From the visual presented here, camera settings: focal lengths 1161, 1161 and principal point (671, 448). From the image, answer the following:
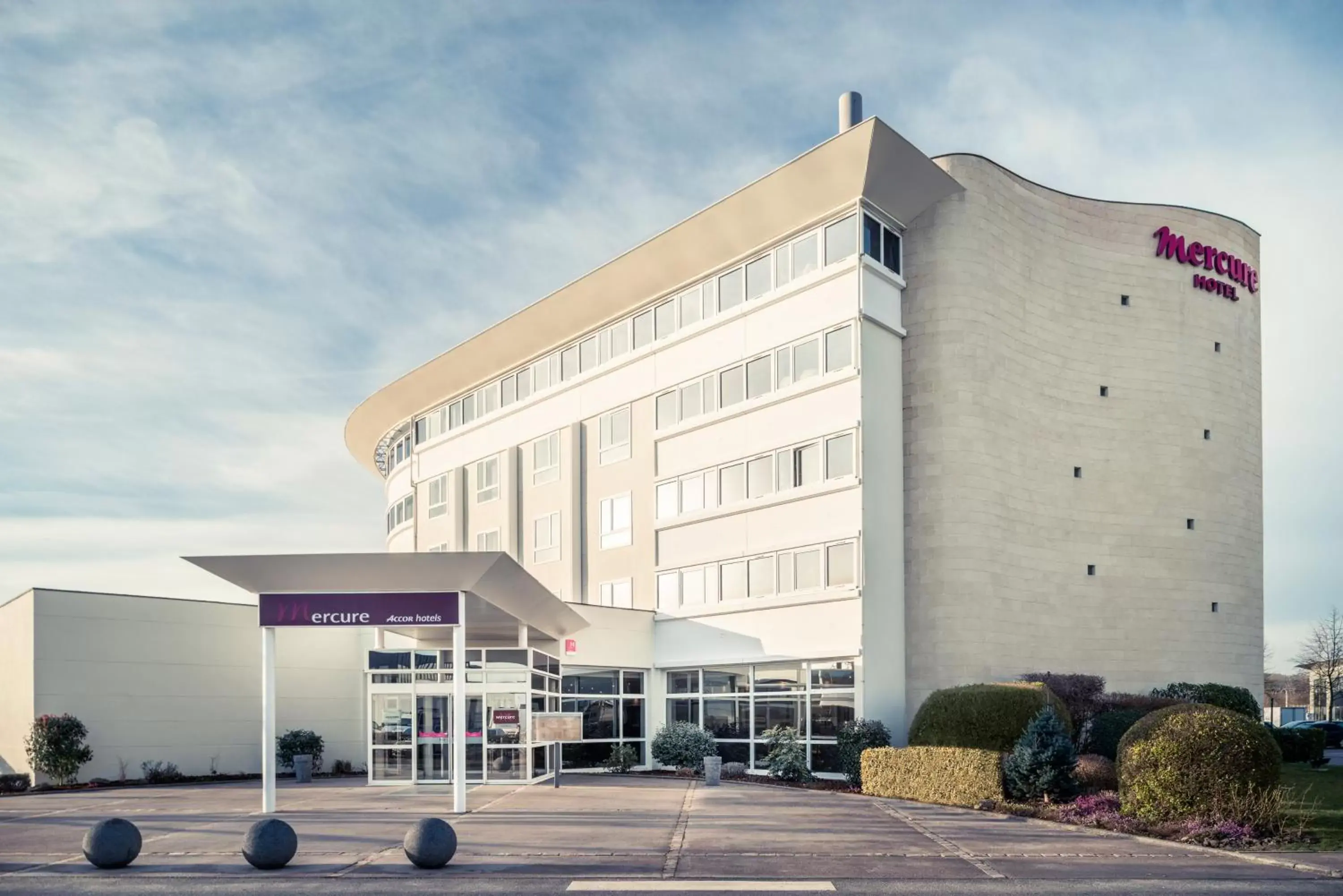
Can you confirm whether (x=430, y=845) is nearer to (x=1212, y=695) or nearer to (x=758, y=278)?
(x=758, y=278)

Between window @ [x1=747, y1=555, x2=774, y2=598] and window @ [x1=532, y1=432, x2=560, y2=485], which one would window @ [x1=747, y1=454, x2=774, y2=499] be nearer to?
window @ [x1=747, y1=555, x2=774, y2=598]

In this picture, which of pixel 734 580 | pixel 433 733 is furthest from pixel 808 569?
pixel 433 733

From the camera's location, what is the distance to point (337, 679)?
34219mm

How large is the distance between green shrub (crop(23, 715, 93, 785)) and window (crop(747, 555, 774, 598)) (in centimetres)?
1677

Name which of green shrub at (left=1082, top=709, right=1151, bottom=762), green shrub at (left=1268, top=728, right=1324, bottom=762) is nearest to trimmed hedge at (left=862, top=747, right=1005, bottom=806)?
green shrub at (left=1082, top=709, right=1151, bottom=762)

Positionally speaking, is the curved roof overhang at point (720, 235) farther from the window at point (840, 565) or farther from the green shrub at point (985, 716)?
the green shrub at point (985, 716)

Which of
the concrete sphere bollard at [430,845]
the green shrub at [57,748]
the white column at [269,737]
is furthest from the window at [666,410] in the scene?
the concrete sphere bollard at [430,845]

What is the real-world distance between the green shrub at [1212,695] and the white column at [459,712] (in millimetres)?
18101

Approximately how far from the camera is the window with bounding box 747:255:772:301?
30.3 metres

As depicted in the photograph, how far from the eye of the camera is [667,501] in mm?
32906

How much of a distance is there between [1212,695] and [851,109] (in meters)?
17.9

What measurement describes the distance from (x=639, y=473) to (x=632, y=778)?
9.14 meters

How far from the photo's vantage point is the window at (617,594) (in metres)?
34.2

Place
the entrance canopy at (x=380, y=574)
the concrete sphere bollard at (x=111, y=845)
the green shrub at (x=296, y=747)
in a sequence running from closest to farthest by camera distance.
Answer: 1. the concrete sphere bollard at (x=111, y=845)
2. the entrance canopy at (x=380, y=574)
3. the green shrub at (x=296, y=747)
